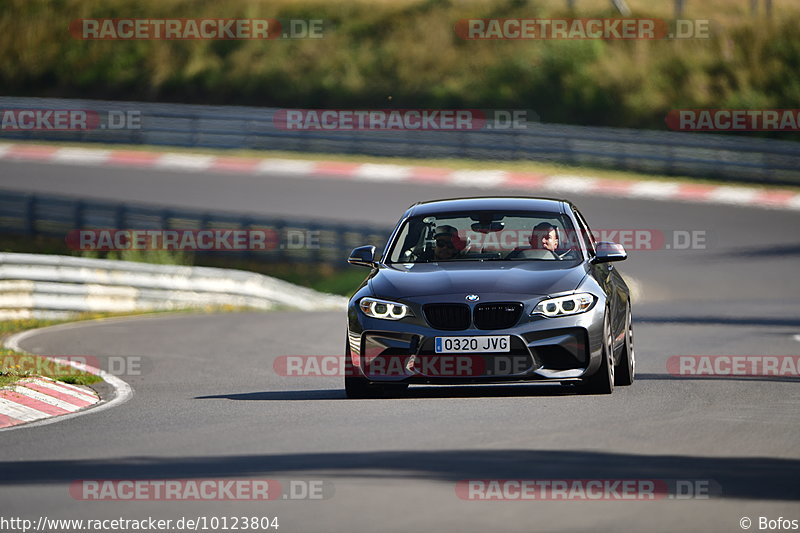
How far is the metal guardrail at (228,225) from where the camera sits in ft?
90.4

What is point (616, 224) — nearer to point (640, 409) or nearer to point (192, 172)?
point (192, 172)

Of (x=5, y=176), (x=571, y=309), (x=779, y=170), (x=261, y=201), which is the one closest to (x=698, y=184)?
(x=779, y=170)

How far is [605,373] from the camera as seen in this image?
11.0 meters

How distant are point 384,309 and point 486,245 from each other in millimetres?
1507

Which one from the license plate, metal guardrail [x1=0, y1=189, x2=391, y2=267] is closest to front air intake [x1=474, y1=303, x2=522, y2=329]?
the license plate

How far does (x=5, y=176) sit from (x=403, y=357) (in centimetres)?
2625

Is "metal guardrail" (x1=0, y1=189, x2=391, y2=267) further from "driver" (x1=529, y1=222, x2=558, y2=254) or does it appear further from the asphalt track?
"driver" (x1=529, y1=222, x2=558, y2=254)

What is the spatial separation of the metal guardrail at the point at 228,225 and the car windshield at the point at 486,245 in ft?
48.4

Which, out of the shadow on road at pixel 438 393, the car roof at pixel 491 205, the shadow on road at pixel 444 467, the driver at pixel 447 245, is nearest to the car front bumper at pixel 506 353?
the shadow on road at pixel 438 393

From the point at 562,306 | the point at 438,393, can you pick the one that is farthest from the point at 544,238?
the point at 438,393

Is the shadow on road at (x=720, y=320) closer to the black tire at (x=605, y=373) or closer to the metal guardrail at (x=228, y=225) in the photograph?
the metal guardrail at (x=228, y=225)

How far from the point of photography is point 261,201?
33031mm

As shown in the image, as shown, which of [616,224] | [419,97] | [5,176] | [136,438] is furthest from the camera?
[419,97]

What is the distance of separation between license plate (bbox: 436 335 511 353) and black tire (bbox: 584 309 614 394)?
755 millimetres
